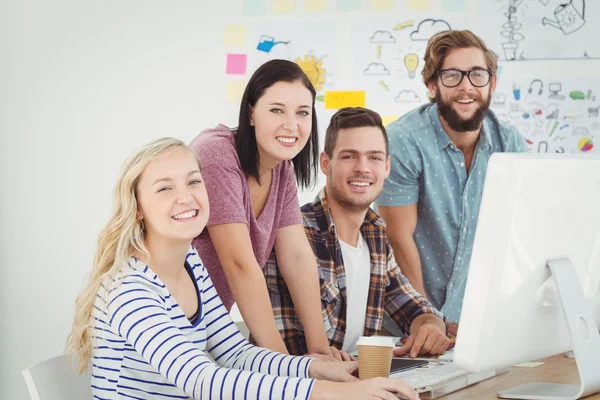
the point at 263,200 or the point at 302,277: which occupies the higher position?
the point at 263,200

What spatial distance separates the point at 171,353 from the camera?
1.17m

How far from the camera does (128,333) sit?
1208 millimetres

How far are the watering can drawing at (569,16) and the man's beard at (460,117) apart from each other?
1.15 m

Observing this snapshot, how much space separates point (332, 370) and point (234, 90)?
2.30 metres

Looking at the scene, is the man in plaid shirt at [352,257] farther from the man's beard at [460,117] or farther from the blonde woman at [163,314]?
the man's beard at [460,117]

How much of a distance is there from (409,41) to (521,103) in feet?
1.93

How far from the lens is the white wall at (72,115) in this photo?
3455mm

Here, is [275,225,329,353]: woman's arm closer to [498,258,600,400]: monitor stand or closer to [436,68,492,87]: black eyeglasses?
[498,258,600,400]: monitor stand

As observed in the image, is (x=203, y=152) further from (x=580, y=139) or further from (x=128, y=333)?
(x=580, y=139)

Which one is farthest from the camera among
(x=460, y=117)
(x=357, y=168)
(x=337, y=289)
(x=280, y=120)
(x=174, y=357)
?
(x=460, y=117)

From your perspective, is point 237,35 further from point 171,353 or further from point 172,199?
point 171,353

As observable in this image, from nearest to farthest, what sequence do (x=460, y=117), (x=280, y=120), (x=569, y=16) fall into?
(x=280, y=120) → (x=460, y=117) → (x=569, y=16)

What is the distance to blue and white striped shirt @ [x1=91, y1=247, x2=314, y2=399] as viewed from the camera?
1143mm

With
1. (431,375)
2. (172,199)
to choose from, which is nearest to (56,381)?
(172,199)
